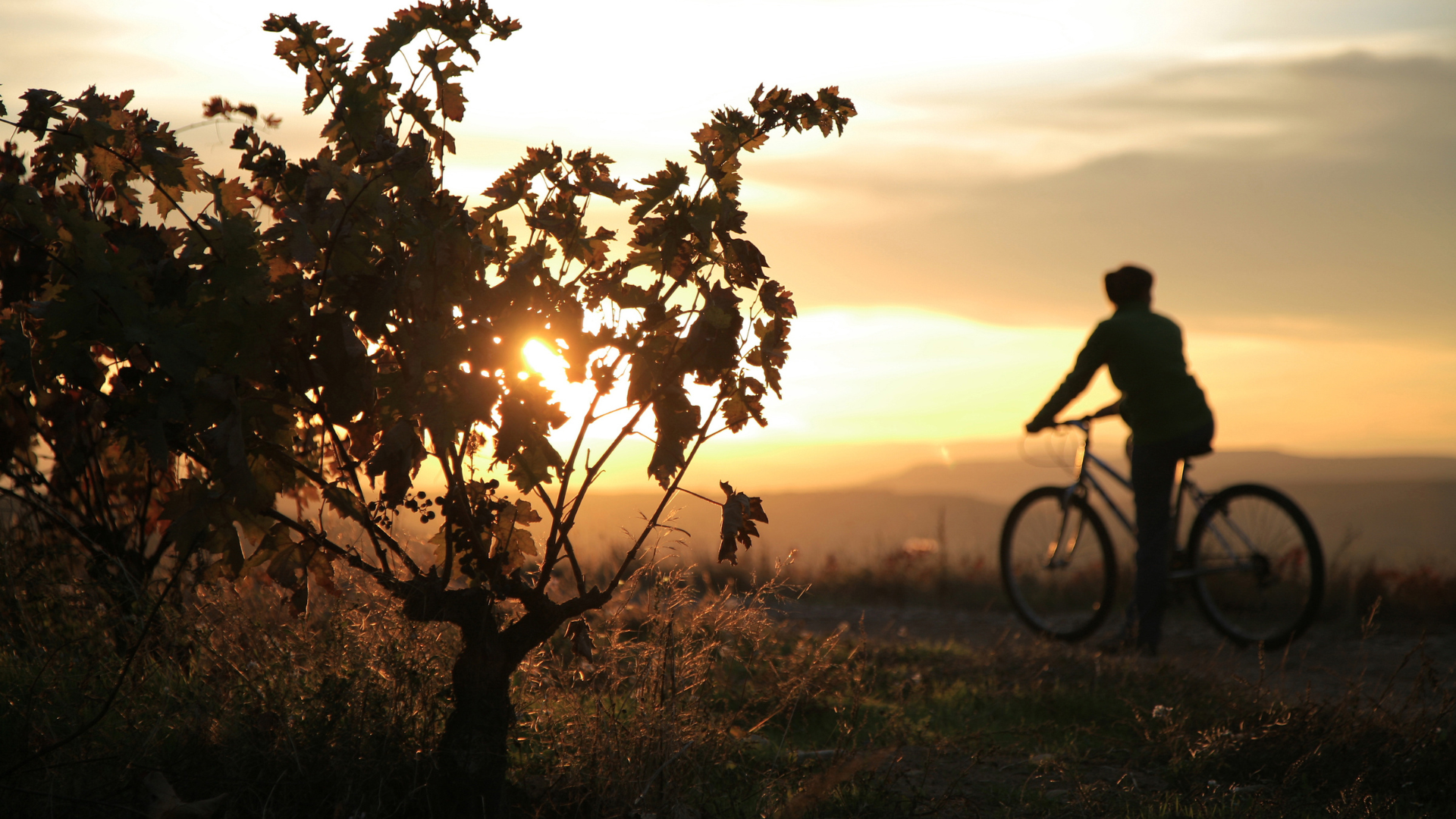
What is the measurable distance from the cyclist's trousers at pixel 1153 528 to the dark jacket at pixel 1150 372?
10 centimetres

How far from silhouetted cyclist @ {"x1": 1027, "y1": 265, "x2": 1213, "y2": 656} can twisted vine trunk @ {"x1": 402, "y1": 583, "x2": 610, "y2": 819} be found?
424cm

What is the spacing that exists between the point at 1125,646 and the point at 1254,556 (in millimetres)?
1051

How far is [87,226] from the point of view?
248 centimetres

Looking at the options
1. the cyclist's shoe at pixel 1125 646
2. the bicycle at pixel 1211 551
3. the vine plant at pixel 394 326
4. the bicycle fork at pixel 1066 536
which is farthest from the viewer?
the bicycle fork at pixel 1066 536

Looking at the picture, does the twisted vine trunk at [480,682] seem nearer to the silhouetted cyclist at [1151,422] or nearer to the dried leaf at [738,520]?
the dried leaf at [738,520]

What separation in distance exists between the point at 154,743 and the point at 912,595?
689cm

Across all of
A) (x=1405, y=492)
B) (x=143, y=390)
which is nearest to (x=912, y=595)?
(x=143, y=390)

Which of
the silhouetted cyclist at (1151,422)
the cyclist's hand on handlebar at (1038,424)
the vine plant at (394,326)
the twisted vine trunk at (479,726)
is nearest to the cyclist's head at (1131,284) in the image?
the silhouetted cyclist at (1151,422)

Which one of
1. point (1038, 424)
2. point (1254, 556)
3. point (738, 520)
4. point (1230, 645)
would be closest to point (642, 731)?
point (738, 520)

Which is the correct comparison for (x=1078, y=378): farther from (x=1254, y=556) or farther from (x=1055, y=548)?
(x=1254, y=556)

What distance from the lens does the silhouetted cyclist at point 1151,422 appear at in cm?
607

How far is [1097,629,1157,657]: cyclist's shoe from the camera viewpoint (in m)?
5.96

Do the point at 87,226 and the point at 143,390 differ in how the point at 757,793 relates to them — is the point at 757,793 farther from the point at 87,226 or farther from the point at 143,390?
the point at 87,226

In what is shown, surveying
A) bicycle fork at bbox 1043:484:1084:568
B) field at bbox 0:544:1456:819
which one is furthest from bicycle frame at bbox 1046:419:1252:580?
field at bbox 0:544:1456:819
